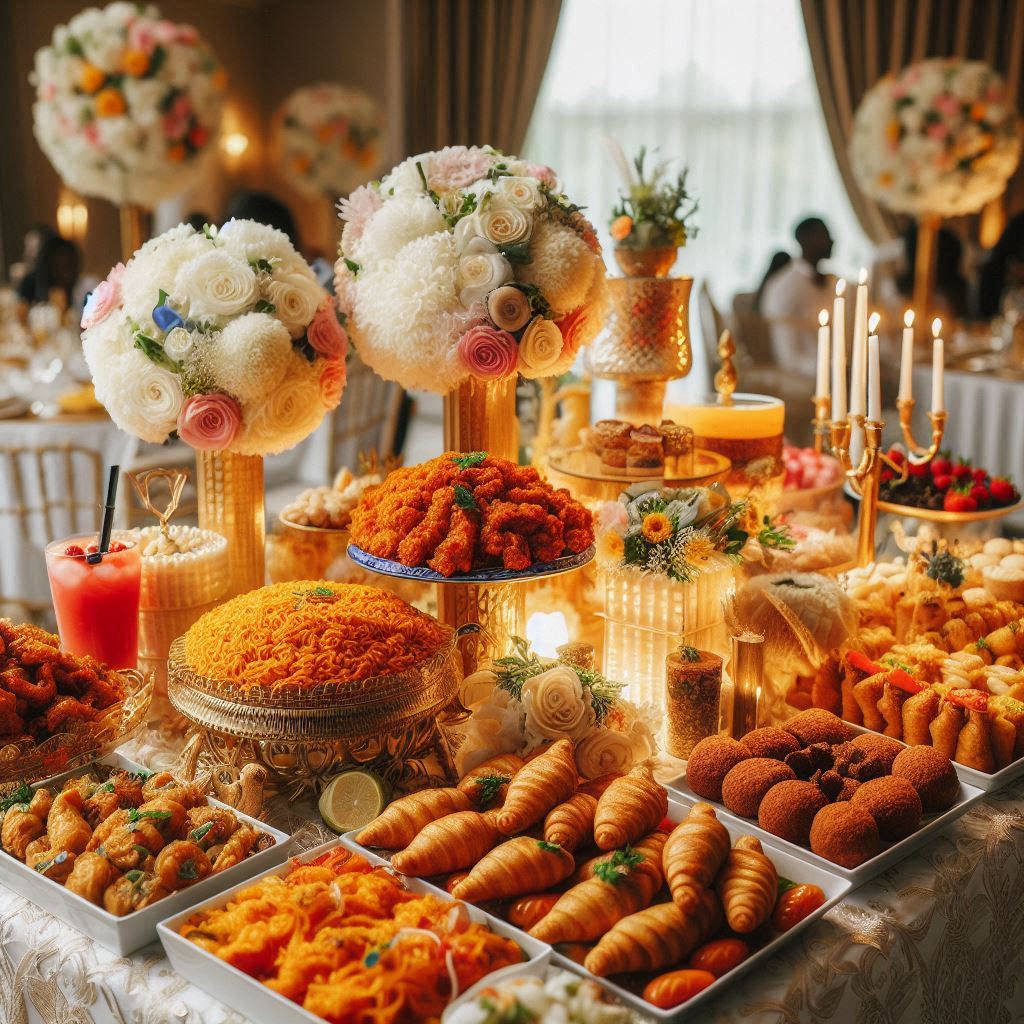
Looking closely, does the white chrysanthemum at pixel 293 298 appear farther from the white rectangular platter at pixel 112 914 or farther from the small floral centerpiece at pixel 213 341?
the white rectangular platter at pixel 112 914

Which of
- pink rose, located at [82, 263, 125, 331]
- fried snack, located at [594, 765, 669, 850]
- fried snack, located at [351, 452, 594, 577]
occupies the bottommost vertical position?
fried snack, located at [594, 765, 669, 850]

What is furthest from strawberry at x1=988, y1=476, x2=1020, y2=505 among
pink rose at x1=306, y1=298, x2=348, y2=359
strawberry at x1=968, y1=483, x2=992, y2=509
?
pink rose at x1=306, y1=298, x2=348, y2=359

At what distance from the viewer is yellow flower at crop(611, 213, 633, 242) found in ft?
7.16

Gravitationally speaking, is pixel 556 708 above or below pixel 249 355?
below

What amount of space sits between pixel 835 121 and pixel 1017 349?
9.51 ft

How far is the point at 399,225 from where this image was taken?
182 cm

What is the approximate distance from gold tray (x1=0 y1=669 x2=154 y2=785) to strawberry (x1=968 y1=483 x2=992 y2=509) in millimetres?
1682

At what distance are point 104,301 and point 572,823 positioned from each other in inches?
43.1

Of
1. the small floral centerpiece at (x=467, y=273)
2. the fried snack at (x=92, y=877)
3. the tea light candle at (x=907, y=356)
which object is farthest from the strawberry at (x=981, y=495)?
the fried snack at (x=92, y=877)

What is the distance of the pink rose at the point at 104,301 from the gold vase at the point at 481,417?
557mm

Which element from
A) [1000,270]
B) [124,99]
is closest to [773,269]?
[1000,270]

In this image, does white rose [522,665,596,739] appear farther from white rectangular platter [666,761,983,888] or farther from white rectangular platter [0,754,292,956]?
white rectangular platter [0,754,292,956]

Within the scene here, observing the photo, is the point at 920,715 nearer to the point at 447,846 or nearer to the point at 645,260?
the point at 447,846

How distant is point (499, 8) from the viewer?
7.29m
